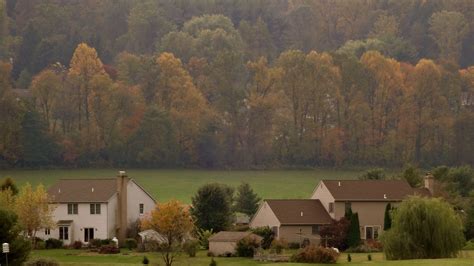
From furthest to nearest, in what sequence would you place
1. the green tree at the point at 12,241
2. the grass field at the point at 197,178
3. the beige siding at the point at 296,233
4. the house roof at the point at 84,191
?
the grass field at the point at 197,178 < the house roof at the point at 84,191 < the beige siding at the point at 296,233 < the green tree at the point at 12,241

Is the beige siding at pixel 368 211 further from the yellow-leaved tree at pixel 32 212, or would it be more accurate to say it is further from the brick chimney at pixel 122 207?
the yellow-leaved tree at pixel 32 212

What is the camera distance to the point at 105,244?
88688 millimetres

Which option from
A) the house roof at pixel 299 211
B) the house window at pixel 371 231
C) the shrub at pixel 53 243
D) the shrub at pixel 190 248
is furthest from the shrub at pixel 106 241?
the house window at pixel 371 231

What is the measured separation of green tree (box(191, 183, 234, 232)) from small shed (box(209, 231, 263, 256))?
7204mm

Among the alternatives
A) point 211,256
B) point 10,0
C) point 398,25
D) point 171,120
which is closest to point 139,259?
point 211,256

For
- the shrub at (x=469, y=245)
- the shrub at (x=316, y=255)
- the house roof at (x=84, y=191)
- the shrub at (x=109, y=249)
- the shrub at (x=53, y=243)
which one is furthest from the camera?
the house roof at (x=84, y=191)

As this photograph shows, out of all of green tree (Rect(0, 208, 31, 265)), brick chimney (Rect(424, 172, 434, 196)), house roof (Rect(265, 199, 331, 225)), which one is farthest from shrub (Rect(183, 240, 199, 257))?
brick chimney (Rect(424, 172, 434, 196))

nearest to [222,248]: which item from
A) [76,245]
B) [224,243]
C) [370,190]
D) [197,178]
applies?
[224,243]

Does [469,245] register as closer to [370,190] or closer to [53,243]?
[370,190]

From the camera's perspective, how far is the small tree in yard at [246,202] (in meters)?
103

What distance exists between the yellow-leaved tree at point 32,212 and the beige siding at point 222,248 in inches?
370

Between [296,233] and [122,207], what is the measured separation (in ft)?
32.7

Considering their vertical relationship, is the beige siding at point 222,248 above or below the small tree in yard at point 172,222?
below

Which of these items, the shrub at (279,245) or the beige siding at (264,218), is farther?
the beige siding at (264,218)
